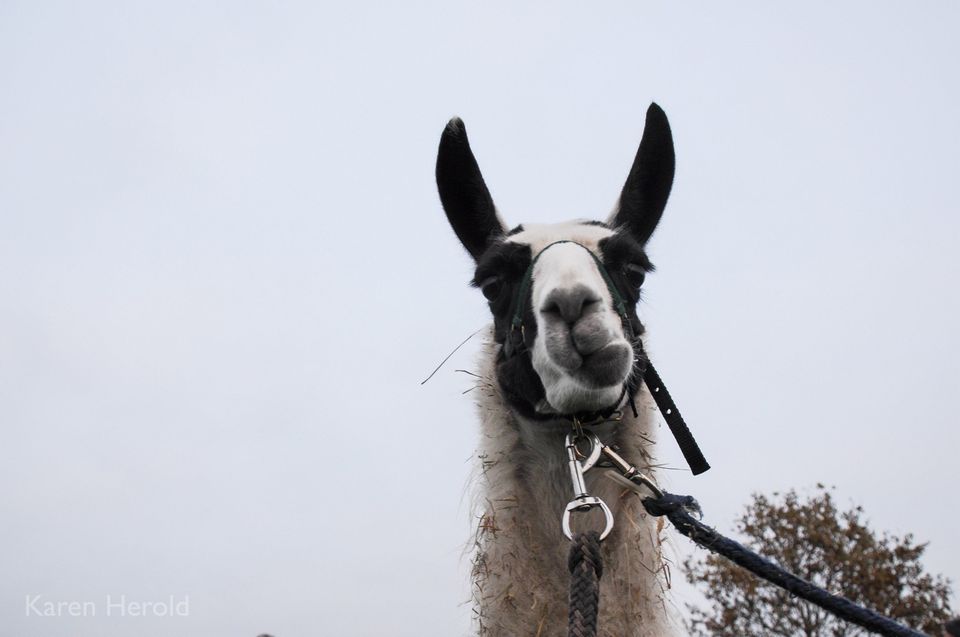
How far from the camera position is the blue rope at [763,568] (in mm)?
1857

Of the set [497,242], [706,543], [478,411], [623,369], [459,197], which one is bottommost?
[706,543]

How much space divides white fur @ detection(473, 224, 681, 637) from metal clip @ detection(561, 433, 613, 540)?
0.18 meters

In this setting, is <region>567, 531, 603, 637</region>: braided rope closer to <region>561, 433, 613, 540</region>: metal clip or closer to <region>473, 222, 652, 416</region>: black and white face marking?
<region>561, 433, 613, 540</region>: metal clip

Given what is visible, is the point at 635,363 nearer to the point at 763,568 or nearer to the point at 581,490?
the point at 581,490

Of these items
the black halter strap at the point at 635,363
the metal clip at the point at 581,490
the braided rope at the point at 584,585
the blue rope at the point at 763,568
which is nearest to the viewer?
the braided rope at the point at 584,585

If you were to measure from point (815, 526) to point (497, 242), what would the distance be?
8384 mm

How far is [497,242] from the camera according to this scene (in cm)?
319

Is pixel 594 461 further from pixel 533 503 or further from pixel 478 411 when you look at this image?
pixel 478 411

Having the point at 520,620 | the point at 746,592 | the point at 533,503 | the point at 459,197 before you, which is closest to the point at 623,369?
the point at 533,503

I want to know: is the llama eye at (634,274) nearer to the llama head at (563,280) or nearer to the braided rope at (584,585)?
the llama head at (563,280)

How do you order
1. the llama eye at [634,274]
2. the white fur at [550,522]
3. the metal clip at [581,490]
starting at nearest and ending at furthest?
the metal clip at [581,490] → the white fur at [550,522] → the llama eye at [634,274]

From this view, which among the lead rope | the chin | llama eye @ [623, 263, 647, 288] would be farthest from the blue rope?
llama eye @ [623, 263, 647, 288]

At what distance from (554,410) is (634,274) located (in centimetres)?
81

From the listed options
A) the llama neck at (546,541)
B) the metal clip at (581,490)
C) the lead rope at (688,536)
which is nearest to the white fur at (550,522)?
the llama neck at (546,541)
